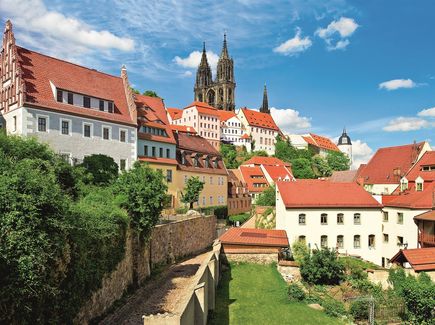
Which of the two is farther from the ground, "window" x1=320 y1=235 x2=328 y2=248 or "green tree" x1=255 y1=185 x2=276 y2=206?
"green tree" x1=255 y1=185 x2=276 y2=206

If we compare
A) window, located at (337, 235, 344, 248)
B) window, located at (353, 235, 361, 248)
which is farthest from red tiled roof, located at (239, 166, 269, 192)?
window, located at (337, 235, 344, 248)

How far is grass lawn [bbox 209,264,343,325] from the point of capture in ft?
61.9

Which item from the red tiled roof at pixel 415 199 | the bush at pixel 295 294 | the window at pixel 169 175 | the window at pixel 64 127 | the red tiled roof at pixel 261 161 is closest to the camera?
the bush at pixel 295 294

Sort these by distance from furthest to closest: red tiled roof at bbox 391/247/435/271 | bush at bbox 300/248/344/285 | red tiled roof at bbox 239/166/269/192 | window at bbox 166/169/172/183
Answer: red tiled roof at bbox 239/166/269/192 < window at bbox 166/169/172/183 < red tiled roof at bbox 391/247/435/271 < bush at bbox 300/248/344/285

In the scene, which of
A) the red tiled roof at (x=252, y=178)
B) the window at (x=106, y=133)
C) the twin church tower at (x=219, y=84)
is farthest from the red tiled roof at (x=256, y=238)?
the twin church tower at (x=219, y=84)

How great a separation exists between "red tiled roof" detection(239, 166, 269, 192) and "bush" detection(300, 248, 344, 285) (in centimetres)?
4462

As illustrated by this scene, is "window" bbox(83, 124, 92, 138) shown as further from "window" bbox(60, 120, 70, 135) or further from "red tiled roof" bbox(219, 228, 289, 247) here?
"red tiled roof" bbox(219, 228, 289, 247)

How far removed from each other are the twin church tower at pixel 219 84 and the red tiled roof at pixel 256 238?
4972 inches

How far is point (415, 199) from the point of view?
111ft

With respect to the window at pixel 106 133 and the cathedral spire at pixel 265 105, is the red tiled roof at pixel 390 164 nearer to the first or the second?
the window at pixel 106 133

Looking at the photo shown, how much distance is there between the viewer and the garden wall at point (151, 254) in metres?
15.3

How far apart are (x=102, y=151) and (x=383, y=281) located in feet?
84.6

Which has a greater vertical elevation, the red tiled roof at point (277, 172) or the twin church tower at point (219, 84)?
the twin church tower at point (219, 84)

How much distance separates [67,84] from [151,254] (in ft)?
58.4
